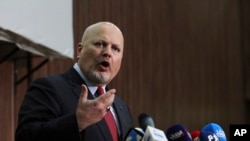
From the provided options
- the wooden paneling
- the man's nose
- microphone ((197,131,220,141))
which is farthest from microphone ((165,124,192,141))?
the wooden paneling

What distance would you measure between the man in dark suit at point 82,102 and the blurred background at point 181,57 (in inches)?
89.4

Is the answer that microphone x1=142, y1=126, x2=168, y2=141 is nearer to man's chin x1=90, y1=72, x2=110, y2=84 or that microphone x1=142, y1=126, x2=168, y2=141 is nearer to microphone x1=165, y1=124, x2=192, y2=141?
microphone x1=165, y1=124, x2=192, y2=141

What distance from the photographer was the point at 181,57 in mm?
4379

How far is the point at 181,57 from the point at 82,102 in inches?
141

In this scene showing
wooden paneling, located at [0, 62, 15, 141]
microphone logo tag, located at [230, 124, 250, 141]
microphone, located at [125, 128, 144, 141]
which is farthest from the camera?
wooden paneling, located at [0, 62, 15, 141]

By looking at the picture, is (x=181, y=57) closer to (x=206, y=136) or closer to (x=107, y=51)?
(x=107, y=51)

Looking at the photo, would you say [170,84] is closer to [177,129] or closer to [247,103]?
[247,103]

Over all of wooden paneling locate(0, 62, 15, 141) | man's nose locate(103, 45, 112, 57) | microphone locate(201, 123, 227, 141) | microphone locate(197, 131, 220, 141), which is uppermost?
man's nose locate(103, 45, 112, 57)

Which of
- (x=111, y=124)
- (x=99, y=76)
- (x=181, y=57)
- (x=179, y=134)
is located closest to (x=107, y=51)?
(x=99, y=76)

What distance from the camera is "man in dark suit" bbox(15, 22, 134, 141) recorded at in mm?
882

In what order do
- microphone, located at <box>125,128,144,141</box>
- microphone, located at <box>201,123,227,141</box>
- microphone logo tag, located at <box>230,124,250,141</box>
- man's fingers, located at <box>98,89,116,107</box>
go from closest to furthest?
man's fingers, located at <box>98,89,116,107</box>, microphone, located at <box>125,128,144,141</box>, microphone, located at <box>201,123,227,141</box>, microphone logo tag, located at <box>230,124,250,141</box>

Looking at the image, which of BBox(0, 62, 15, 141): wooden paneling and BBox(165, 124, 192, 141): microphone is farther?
BBox(0, 62, 15, 141): wooden paneling

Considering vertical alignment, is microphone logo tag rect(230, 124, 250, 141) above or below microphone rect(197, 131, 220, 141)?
below

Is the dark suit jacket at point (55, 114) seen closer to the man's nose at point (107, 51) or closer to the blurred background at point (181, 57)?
the man's nose at point (107, 51)
